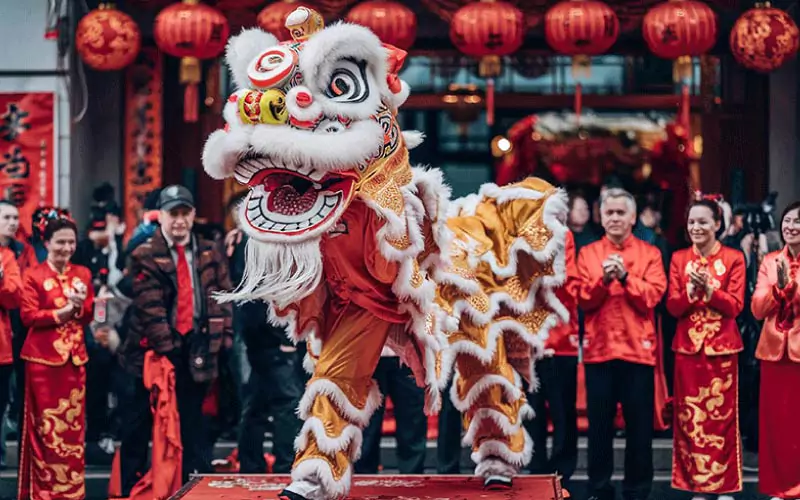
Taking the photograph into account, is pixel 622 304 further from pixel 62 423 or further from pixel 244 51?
pixel 62 423

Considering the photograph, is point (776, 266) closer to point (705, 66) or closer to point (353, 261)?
point (353, 261)

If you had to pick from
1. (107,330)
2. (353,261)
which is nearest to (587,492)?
(353,261)

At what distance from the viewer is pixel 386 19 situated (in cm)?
1008

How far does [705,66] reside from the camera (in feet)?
39.5

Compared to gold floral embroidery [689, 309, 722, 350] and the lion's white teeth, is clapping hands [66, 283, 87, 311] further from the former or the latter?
gold floral embroidery [689, 309, 722, 350]

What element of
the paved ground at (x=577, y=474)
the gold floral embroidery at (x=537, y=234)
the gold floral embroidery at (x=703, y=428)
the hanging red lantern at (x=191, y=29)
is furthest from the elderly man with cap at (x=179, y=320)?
the gold floral embroidery at (x=703, y=428)

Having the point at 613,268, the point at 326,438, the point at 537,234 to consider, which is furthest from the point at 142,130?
the point at 326,438

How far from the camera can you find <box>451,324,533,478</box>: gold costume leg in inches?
279

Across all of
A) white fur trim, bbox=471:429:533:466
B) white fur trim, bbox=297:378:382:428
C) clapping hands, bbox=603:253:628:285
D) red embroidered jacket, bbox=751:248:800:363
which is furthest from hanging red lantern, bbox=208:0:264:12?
white fur trim, bbox=297:378:382:428

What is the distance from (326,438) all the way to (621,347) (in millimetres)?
2355

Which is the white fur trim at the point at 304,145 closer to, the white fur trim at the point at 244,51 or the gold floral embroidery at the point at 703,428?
the white fur trim at the point at 244,51

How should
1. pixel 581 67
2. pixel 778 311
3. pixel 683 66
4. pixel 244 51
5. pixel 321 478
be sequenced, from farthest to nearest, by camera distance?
pixel 581 67
pixel 683 66
pixel 778 311
pixel 244 51
pixel 321 478

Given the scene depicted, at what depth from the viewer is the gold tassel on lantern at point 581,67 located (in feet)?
39.4

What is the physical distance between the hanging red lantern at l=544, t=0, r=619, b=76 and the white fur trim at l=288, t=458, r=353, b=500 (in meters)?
4.78
